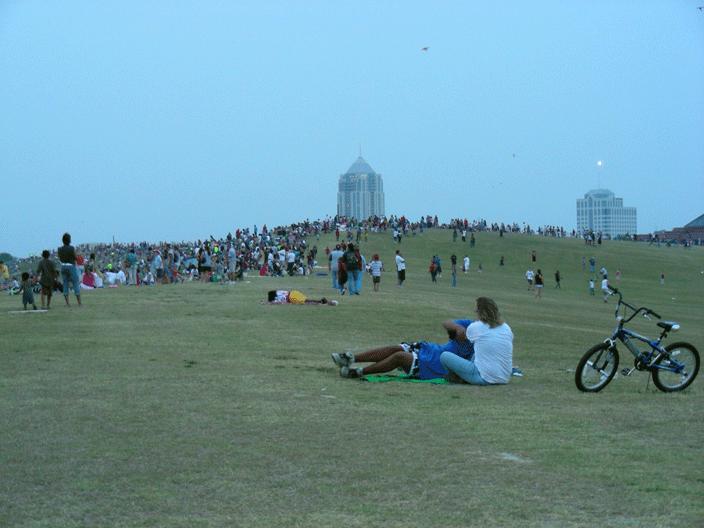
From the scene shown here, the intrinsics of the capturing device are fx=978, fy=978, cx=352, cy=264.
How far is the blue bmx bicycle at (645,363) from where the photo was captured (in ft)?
38.9

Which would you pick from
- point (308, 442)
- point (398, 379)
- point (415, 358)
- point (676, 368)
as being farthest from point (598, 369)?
point (308, 442)

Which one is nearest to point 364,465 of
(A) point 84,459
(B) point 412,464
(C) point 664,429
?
(B) point 412,464

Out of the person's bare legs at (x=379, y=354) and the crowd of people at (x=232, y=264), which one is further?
the crowd of people at (x=232, y=264)

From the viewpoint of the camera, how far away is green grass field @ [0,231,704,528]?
6266mm

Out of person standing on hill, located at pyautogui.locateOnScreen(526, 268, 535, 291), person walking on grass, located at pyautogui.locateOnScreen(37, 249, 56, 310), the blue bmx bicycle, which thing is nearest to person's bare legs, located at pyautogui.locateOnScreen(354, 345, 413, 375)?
the blue bmx bicycle

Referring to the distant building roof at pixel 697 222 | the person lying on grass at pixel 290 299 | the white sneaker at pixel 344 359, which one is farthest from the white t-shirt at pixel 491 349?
the distant building roof at pixel 697 222

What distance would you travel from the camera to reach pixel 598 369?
1196cm

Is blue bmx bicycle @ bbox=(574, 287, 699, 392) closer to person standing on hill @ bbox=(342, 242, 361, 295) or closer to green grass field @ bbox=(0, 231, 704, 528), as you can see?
green grass field @ bbox=(0, 231, 704, 528)

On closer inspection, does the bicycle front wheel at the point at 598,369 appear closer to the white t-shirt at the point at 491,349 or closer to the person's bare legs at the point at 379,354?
the white t-shirt at the point at 491,349

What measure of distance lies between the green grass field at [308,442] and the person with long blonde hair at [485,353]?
28 centimetres

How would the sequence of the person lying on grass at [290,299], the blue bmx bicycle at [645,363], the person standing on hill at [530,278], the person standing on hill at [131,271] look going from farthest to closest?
the person standing on hill at [530,278], the person standing on hill at [131,271], the person lying on grass at [290,299], the blue bmx bicycle at [645,363]

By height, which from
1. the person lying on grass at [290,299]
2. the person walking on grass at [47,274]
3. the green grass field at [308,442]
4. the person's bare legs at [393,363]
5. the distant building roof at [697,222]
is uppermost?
the distant building roof at [697,222]

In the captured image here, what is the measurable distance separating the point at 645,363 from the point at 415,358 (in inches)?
113

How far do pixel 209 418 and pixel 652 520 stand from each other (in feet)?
15.8
